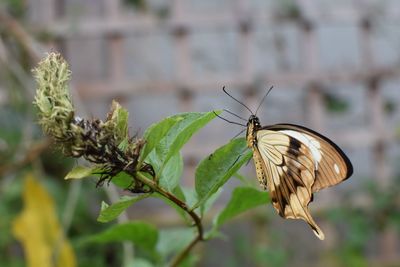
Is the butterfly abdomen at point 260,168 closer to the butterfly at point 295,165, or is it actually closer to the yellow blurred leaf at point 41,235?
the butterfly at point 295,165

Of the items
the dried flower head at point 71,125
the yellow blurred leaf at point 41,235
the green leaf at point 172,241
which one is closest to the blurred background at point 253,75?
the yellow blurred leaf at point 41,235

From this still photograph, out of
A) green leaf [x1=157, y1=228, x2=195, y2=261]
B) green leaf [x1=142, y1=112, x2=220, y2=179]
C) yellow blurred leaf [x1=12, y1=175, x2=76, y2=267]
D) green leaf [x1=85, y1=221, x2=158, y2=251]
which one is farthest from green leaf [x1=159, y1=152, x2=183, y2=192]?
yellow blurred leaf [x1=12, y1=175, x2=76, y2=267]

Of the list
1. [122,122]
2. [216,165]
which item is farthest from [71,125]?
[216,165]

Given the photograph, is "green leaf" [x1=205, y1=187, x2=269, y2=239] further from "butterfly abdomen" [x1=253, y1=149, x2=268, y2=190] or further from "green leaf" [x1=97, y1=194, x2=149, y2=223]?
"green leaf" [x1=97, y1=194, x2=149, y2=223]

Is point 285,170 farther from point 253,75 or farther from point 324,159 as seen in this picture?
point 253,75

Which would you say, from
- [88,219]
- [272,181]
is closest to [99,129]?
[272,181]
